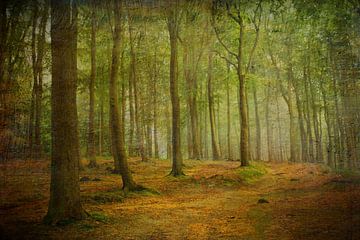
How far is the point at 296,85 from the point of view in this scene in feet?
18.3

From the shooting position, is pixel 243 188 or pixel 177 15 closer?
pixel 243 188

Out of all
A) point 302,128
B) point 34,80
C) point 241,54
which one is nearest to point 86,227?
point 34,80

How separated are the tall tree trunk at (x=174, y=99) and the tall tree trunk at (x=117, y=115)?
2.57ft

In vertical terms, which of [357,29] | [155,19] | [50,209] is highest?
[155,19]

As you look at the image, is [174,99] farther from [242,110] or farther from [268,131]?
[268,131]

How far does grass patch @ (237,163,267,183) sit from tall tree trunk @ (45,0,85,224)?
2.48 metres

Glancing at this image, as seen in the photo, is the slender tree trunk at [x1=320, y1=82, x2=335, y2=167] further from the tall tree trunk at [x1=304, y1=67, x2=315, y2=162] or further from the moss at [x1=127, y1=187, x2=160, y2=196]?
the moss at [x1=127, y1=187, x2=160, y2=196]

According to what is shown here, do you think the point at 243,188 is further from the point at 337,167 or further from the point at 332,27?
the point at 332,27

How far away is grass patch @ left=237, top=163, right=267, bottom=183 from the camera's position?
5664mm

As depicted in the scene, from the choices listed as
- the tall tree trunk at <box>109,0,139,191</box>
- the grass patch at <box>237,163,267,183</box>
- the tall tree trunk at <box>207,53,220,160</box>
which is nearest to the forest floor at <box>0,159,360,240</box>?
the grass patch at <box>237,163,267,183</box>

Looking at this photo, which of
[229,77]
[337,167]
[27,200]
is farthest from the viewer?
[229,77]

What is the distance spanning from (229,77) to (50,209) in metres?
3.48

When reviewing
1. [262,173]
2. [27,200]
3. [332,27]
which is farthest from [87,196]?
[332,27]

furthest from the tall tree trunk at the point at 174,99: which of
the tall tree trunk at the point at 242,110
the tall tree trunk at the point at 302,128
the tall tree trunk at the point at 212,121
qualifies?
the tall tree trunk at the point at 302,128
